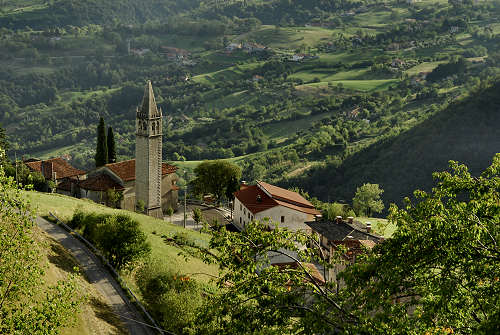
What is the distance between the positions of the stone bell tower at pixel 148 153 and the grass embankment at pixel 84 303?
28228mm

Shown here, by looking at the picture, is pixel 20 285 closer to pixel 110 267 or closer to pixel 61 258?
pixel 61 258

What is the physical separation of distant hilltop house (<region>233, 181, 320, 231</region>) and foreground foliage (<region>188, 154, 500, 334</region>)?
1860 inches

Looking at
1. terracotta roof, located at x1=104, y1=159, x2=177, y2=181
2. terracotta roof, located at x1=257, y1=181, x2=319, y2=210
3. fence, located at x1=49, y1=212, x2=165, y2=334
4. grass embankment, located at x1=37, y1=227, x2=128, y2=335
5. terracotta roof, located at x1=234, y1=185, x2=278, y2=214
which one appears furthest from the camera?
terracotta roof, located at x1=257, y1=181, x2=319, y2=210

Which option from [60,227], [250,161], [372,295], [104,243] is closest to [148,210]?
[60,227]

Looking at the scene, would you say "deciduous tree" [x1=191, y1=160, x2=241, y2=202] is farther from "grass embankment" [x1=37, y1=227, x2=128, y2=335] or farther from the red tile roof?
"grass embankment" [x1=37, y1=227, x2=128, y2=335]

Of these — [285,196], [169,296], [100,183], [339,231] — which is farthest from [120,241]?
[285,196]

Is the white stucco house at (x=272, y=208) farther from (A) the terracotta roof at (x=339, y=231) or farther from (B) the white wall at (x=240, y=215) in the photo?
(A) the terracotta roof at (x=339, y=231)

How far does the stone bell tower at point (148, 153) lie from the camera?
67.1 meters

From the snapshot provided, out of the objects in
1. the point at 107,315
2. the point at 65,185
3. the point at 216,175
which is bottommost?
the point at 216,175

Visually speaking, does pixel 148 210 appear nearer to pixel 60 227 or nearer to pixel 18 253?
pixel 60 227

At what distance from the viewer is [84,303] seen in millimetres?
28406

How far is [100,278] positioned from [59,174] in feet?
128

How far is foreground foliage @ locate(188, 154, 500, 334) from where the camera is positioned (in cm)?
1430

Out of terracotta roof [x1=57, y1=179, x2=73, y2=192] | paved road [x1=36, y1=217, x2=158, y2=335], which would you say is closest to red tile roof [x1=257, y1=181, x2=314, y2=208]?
terracotta roof [x1=57, y1=179, x2=73, y2=192]
